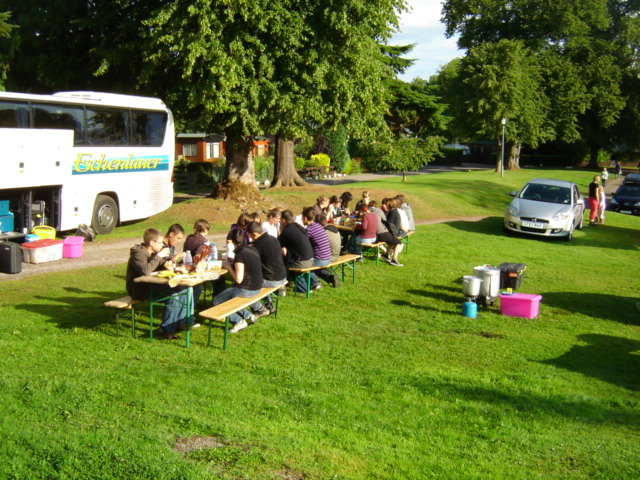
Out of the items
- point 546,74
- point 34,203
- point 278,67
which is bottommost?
point 34,203

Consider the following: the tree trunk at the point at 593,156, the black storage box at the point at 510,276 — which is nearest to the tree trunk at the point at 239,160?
the black storage box at the point at 510,276

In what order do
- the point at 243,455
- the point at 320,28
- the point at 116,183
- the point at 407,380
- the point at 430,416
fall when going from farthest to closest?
1. the point at 320,28
2. the point at 116,183
3. the point at 407,380
4. the point at 430,416
5. the point at 243,455

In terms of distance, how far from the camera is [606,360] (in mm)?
9578

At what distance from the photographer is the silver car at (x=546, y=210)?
68.6 feet

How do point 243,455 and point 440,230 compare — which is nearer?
point 243,455

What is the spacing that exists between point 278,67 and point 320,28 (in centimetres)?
179

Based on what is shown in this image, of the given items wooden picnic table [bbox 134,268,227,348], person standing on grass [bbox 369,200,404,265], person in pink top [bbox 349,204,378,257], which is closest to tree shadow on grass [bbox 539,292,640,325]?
person standing on grass [bbox 369,200,404,265]

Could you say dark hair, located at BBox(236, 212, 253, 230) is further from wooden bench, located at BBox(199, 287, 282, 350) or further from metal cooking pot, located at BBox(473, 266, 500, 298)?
metal cooking pot, located at BBox(473, 266, 500, 298)

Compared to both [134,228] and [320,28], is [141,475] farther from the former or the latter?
[320,28]

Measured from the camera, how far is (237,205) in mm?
23359

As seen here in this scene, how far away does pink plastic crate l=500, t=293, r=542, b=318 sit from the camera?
1157cm

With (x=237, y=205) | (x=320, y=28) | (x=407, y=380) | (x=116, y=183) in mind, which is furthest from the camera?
(x=237, y=205)

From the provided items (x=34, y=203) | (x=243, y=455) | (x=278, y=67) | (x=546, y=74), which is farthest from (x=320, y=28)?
(x=546, y=74)

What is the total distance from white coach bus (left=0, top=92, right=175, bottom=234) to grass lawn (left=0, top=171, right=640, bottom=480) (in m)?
3.76
